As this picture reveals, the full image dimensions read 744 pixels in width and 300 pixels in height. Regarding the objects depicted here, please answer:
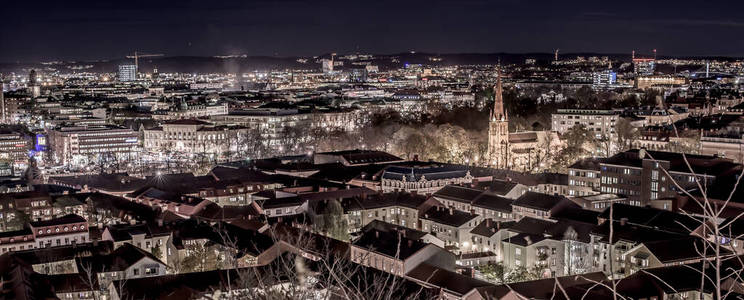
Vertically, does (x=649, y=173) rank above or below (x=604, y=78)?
below

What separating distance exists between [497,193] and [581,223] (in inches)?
227

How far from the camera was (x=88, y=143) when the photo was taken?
149ft

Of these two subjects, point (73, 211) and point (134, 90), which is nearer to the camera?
point (73, 211)

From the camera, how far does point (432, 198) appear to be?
A: 23.8m

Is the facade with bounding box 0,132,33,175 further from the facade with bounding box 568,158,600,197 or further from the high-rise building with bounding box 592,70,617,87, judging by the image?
the high-rise building with bounding box 592,70,617,87

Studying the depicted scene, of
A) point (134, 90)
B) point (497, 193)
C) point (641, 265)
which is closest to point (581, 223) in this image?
point (641, 265)

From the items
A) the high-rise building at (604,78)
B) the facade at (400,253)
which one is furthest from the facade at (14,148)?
the high-rise building at (604,78)

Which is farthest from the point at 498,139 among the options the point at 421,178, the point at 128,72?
the point at 128,72

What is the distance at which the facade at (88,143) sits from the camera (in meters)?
44.9

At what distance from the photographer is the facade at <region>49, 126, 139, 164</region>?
44.9 m

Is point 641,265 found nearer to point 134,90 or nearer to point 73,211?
point 73,211

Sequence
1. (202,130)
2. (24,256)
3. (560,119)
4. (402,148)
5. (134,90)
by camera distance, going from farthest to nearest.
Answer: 1. (134,90)
2. (202,130)
3. (560,119)
4. (402,148)
5. (24,256)

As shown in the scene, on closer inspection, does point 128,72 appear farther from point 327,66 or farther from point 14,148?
point 14,148

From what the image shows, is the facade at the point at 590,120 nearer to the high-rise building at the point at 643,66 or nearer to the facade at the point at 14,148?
the facade at the point at 14,148
